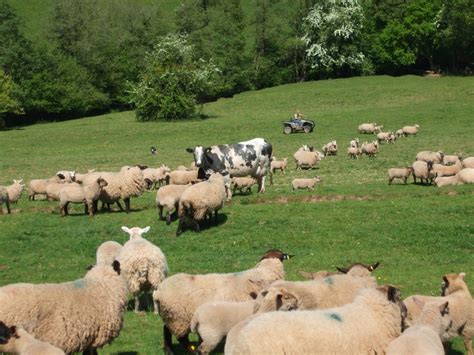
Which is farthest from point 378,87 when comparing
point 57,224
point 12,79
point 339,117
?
point 57,224

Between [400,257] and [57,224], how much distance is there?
11.7m

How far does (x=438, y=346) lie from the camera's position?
7.78 m

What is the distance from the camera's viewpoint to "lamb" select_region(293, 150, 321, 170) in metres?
35.8

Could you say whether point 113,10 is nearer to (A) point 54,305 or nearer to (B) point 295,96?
(B) point 295,96

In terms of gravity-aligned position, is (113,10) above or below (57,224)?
above

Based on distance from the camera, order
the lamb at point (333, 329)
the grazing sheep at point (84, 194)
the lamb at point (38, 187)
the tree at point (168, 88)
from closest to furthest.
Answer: the lamb at point (333, 329)
the grazing sheep at point (84, 194)
the lamb at point (38, 187)
the tree at point (168, 88)

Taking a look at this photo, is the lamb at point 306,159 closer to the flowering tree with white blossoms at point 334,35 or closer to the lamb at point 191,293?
the lamb at point 191,293

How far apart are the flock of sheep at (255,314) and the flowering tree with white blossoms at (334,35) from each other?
78520 millimetres

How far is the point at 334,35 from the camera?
87.2 meters

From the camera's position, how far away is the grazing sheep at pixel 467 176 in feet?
84.9

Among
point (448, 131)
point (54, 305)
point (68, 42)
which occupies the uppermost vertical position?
point (68, 42)

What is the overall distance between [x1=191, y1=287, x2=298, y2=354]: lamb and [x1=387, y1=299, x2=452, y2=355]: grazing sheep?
70.8 inches

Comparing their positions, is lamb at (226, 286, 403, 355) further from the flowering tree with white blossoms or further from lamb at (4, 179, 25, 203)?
the flowering tree with white blossoms

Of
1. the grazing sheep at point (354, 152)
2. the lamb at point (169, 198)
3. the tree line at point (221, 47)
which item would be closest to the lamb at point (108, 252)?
the lamb at point (169, 198)
